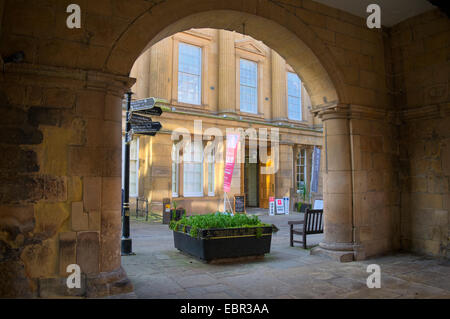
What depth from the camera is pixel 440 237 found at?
5.66 meters

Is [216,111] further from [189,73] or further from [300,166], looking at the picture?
[300,166]

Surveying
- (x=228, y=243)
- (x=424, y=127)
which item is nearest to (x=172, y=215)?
(x=228, y=243)

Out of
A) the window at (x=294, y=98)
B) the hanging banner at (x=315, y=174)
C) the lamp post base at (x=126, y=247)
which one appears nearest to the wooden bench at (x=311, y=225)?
the lamp post base at (x=126, y=247)

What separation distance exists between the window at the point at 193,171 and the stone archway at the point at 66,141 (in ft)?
30.3

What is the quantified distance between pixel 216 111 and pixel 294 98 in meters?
5.17

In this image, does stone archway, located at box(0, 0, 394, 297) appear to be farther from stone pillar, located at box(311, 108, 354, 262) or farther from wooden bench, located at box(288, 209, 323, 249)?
A: wooden bench, located at box(288, 209, 323, 249)

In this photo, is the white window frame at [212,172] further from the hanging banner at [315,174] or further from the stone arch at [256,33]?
the stone arch at [256,33]

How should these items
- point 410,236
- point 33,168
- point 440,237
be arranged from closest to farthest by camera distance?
point 33,168 < point 440,237 < point 410,236

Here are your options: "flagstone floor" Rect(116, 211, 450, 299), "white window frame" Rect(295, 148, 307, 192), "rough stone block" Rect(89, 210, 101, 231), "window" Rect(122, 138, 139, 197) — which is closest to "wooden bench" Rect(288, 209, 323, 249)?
"flagstone floor" Rect(116, 211, 450, 299)

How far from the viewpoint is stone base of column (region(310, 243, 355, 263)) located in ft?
17.7

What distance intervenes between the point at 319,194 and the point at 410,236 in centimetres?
1100
